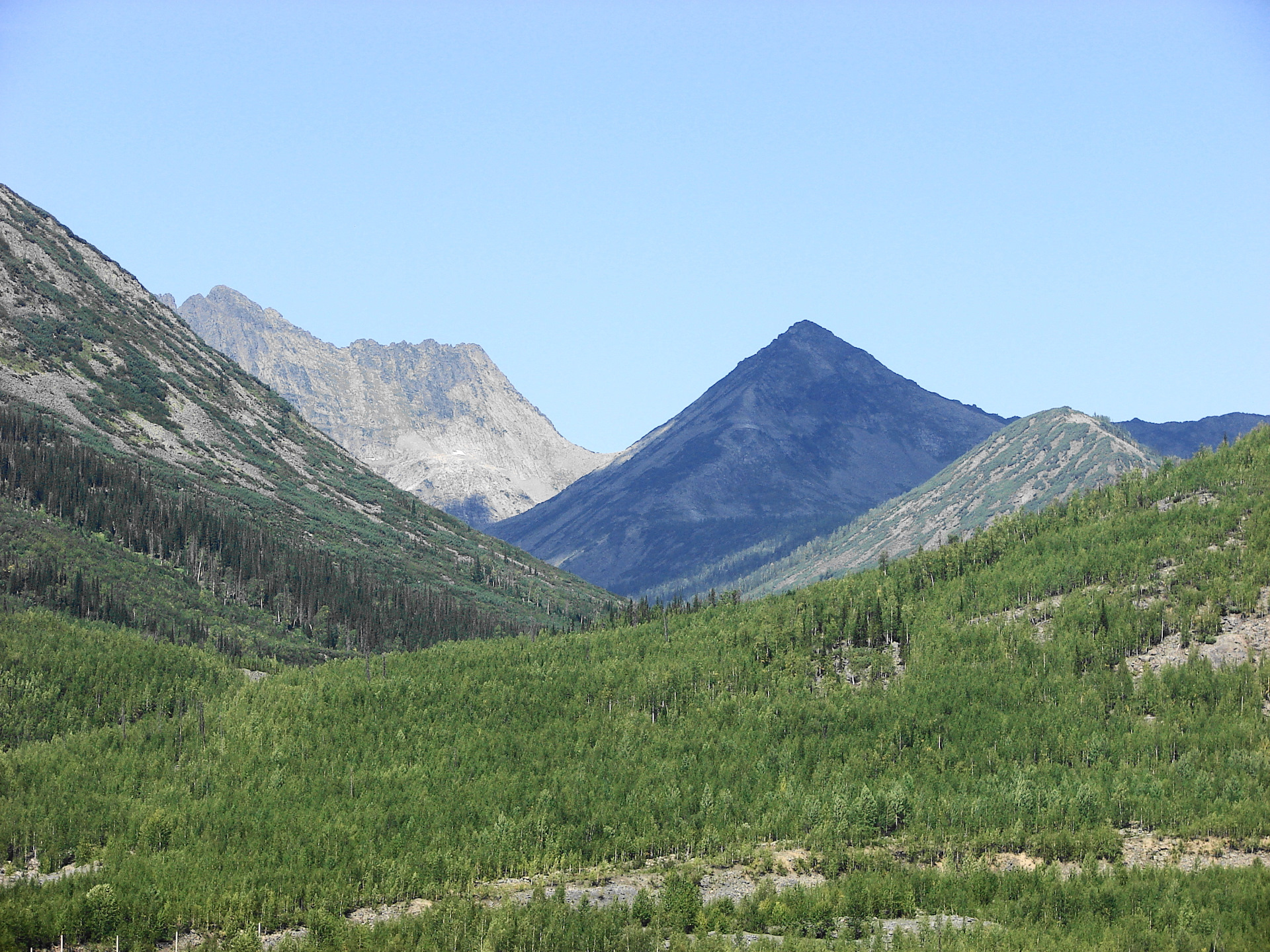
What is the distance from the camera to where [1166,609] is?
16288cm

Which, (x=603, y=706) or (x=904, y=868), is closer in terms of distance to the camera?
(x=904, y=868)

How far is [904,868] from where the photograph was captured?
383 feet

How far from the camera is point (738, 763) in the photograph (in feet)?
486

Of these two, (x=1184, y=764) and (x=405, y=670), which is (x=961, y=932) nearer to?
(x=1184, y=764)

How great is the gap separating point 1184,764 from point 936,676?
1401 inches

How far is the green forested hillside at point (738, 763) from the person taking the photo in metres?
105

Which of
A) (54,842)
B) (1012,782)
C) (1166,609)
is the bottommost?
→ (54,842)

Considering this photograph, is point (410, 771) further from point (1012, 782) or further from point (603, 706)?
point (1012, 782)

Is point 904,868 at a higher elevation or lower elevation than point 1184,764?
lower

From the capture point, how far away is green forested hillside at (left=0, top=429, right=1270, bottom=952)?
345 ft

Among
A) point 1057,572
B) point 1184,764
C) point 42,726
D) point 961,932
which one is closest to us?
point 961,932

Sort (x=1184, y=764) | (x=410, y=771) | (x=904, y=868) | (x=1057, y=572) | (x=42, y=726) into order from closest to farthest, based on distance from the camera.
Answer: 1. (x=904, y=868)
2. (x=1184, y=764)
3. (x=410, y=771)
4. (x=42, y=726)
5. (x=1057, y=572)

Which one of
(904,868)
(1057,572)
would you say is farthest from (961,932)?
(1057,572)

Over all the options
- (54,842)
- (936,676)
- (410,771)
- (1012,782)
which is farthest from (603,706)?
(54,842)
